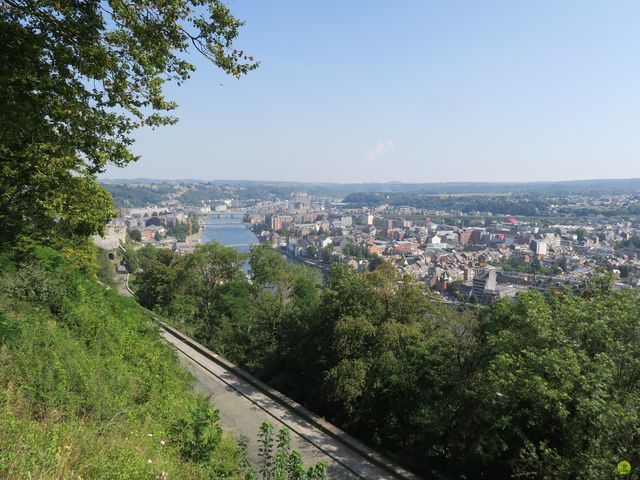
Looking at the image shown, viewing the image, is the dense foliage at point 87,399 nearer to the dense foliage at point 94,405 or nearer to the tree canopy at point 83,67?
the dense foliage at point 94,405

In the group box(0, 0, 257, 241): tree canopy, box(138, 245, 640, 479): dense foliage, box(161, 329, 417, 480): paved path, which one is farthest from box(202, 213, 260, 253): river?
box(0, 0, 257, 241): tree canopy

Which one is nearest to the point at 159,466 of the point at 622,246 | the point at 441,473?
the point at 441,473

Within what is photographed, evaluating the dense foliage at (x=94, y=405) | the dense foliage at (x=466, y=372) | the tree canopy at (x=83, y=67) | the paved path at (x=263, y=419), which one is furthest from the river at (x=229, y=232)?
the tree canopy at (x=83, y=67)

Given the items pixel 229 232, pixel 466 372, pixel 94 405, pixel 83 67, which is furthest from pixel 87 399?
pixel 229 232

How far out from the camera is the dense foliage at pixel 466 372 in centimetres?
407

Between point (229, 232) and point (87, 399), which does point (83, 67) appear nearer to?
point (87, 399)

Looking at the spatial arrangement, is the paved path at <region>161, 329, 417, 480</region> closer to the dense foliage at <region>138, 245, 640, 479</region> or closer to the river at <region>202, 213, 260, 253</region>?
the dense foliage at <region>138, 245, 640, 479</region>

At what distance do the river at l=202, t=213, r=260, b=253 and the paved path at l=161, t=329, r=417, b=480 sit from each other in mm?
53267

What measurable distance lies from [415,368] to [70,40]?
5.87 metres

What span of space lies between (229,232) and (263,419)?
84.1 meters

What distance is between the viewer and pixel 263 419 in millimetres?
6742

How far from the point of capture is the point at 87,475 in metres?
2.56

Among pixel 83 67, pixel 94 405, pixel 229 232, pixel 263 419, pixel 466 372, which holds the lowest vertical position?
pixel 229 232

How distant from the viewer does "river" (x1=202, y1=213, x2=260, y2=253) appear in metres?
71.1
